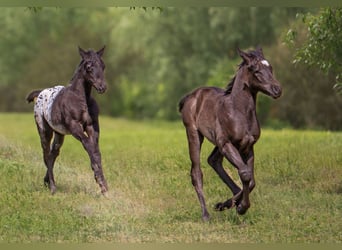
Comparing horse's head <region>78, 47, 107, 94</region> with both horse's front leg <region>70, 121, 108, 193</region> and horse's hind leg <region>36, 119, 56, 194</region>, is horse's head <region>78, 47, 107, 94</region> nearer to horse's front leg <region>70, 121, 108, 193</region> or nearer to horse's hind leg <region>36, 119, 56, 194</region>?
horse's front leg <region>70, 121, 108, 193</region>

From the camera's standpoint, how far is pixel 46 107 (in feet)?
31.8

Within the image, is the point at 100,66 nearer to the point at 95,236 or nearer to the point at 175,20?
the point at 95,236

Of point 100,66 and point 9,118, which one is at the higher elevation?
point 100,66

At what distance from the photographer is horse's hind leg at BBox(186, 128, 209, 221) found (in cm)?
884

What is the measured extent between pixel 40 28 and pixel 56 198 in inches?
626

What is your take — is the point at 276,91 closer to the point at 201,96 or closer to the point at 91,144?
the point at 201,96

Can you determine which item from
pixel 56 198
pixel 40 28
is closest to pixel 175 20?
pixel 40 28

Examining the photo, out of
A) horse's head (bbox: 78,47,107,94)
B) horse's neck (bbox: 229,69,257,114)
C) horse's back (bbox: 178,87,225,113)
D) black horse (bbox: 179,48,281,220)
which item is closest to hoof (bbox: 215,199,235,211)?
black horse (bbox: 179,48,281,220)

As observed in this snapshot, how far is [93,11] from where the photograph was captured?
26.4 m

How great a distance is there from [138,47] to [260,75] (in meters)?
16.2

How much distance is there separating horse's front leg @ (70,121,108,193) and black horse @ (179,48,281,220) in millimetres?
1090

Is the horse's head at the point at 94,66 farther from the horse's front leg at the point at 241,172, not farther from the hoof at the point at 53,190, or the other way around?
the horse's front leg at the point at 241,172

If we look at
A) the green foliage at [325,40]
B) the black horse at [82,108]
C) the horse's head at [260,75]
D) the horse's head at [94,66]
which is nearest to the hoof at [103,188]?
the black horse at [82,108]

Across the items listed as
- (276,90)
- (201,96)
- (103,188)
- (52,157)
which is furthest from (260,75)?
(52,157)
